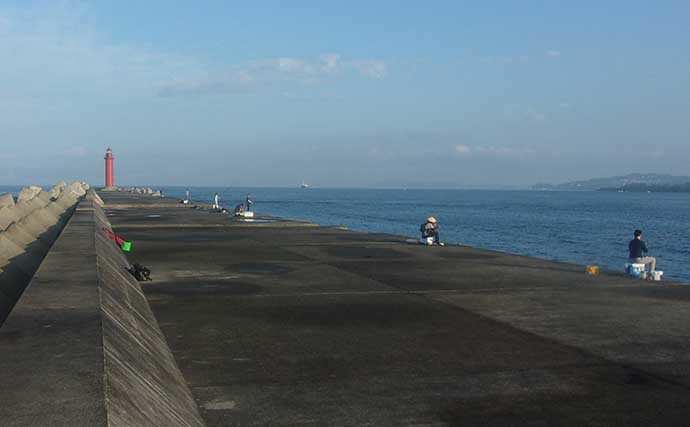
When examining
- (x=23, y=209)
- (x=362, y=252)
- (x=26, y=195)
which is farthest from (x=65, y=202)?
(x=362, y=252)

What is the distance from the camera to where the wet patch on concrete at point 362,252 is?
20953 mm

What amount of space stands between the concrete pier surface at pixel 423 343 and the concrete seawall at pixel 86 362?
0.53m

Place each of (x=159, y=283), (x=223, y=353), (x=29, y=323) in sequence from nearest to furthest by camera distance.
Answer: (x=29, y=323) → (x=223, y=353) → (x=159, y=283)

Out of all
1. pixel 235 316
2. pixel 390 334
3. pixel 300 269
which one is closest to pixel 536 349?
pixel 390 334

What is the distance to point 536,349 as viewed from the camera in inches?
355

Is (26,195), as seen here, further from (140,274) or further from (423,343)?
(423,343)

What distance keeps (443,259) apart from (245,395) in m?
13.8

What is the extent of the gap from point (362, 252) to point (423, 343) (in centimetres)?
1285

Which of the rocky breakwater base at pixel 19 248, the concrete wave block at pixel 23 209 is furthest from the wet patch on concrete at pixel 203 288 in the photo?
the concrete wave block at pixel 23 209

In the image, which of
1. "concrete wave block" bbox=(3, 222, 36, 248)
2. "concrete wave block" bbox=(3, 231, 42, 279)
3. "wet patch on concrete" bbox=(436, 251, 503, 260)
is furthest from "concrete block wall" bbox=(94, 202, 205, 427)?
"wet patch on concrete" bbox=(436, 251, 503, 260)

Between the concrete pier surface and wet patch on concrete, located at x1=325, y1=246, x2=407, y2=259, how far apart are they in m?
2.96

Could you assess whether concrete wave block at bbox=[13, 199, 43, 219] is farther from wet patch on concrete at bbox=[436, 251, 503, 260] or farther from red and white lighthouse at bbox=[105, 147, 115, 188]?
red and white lighthouse at bbox=[105, 147, 115, 188]

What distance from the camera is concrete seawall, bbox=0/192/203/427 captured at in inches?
175

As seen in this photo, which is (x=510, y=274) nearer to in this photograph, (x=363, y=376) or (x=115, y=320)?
(x=363, y=376)
